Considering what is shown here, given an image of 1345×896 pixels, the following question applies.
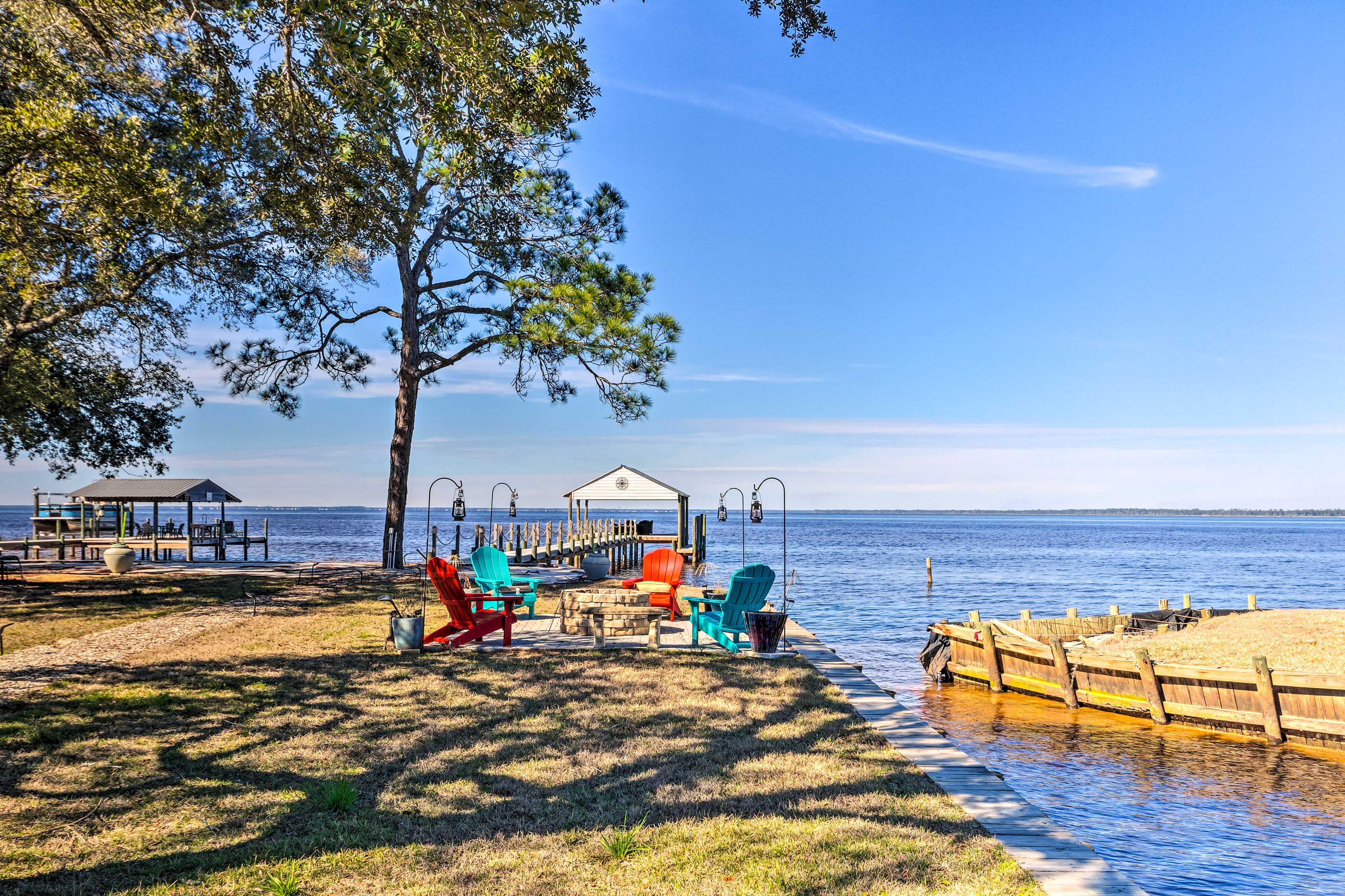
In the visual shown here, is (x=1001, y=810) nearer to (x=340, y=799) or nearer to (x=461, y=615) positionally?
(x=340, y=799)

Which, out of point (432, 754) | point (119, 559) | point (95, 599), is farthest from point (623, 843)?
point (119, 559)

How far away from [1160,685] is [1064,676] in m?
1.57

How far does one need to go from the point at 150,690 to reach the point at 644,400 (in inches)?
535

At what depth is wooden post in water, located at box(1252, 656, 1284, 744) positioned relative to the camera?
11.0 meters

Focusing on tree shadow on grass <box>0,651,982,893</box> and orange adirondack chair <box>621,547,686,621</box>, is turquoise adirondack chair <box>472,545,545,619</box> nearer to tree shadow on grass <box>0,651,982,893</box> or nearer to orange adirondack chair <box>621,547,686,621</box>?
orange adirondack chair <box>621,547,686,621</box>

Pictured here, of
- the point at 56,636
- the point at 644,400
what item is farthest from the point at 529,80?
the point at 644,400

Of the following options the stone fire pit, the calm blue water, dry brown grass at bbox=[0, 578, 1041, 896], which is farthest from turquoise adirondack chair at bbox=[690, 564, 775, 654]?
A: the calm blue water

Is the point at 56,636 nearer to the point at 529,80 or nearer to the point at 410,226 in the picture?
the point at 410,226

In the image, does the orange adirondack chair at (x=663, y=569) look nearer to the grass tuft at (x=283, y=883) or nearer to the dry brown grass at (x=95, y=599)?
the dry brown grass at (x=95, y=599)

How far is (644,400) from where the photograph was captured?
20391 millimetres

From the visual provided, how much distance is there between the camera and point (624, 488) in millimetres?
30797

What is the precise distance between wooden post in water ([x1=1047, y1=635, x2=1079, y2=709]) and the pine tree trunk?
1486cm

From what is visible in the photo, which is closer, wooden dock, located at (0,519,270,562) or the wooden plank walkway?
the wooden plank walkway

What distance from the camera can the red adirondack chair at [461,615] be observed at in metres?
10.2
